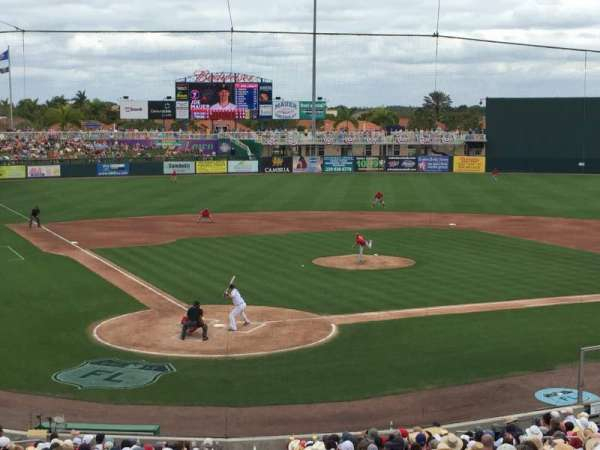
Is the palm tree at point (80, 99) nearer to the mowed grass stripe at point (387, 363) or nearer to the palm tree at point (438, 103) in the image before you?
the palm tree at point (438, 103)

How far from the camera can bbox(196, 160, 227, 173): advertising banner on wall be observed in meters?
83.4

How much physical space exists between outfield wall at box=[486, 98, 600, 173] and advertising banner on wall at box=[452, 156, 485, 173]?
1.03 meters

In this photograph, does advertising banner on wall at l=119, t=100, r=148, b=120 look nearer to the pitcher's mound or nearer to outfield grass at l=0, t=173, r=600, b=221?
outfield grass at l=0, t=173, r=600, b=221

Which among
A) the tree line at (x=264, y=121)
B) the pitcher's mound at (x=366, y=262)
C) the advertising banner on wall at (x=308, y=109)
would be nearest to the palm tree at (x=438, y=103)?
the tree line at (x=264, y=121)

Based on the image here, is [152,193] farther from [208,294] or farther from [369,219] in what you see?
[208,294]

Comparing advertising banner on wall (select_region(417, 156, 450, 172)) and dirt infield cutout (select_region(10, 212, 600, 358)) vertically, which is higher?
advertising banner on wall (select_region(417, 156, 450, 172))

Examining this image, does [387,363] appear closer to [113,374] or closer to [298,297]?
[113,374]

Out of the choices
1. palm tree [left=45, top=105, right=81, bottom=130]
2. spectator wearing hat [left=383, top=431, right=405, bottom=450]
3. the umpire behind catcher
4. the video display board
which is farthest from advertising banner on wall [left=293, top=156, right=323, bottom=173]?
spectator wearing hat [left=383, top=431, right=405, bottom=450]

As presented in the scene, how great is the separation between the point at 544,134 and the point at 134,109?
4912 cm

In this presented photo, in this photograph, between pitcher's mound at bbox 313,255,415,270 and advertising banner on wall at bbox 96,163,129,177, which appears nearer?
pitcher's mound at bbox 313,255,415,270

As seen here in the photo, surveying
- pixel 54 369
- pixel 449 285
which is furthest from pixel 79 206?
pixel 54 369

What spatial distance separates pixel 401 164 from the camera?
85812 millimetres

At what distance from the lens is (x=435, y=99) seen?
135 m

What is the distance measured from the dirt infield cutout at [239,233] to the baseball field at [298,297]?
10 centimetres
